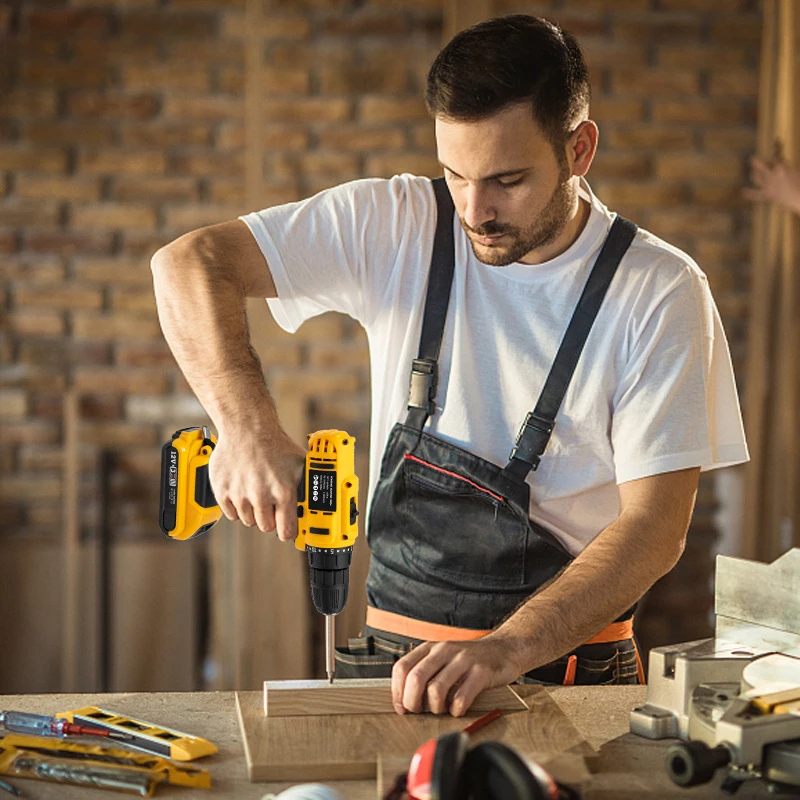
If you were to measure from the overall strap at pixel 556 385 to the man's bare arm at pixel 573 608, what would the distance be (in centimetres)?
17

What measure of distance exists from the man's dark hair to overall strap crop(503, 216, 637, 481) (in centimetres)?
27

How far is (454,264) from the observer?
203 centimetres

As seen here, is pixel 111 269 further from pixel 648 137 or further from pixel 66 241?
pixel 648 137

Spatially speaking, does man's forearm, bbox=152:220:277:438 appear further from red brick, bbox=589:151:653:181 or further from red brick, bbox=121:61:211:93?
red brick, bbox=589:151:653:181

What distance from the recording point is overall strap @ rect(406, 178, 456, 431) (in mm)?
1977

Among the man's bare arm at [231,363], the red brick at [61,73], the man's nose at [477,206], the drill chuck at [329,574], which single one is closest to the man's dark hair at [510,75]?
the man's nose at [477,206]

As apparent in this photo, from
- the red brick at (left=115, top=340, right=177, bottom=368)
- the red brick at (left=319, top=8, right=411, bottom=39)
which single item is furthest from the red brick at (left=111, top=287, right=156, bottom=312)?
the red brick at (left=319, top=8, right=411, bottom=39)

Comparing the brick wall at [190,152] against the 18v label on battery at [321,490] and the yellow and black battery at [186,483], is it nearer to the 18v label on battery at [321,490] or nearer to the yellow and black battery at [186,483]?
the yellow and black battery at [186,483]

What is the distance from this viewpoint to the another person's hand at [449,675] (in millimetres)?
1540

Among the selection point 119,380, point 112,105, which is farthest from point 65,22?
point 119,380

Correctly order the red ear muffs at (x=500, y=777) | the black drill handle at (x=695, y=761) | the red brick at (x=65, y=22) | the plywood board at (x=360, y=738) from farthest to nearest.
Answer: the red brick at (x=65, y=22)
the plywood board at (x=360, y=738)
the black drill handle at (x=695, y=761)
the red ear muffs at (x=500, y=777)

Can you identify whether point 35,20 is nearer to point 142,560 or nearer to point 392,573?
point 142,560

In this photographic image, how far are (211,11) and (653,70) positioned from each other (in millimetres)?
1457

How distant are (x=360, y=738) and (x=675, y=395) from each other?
81 centimetres
